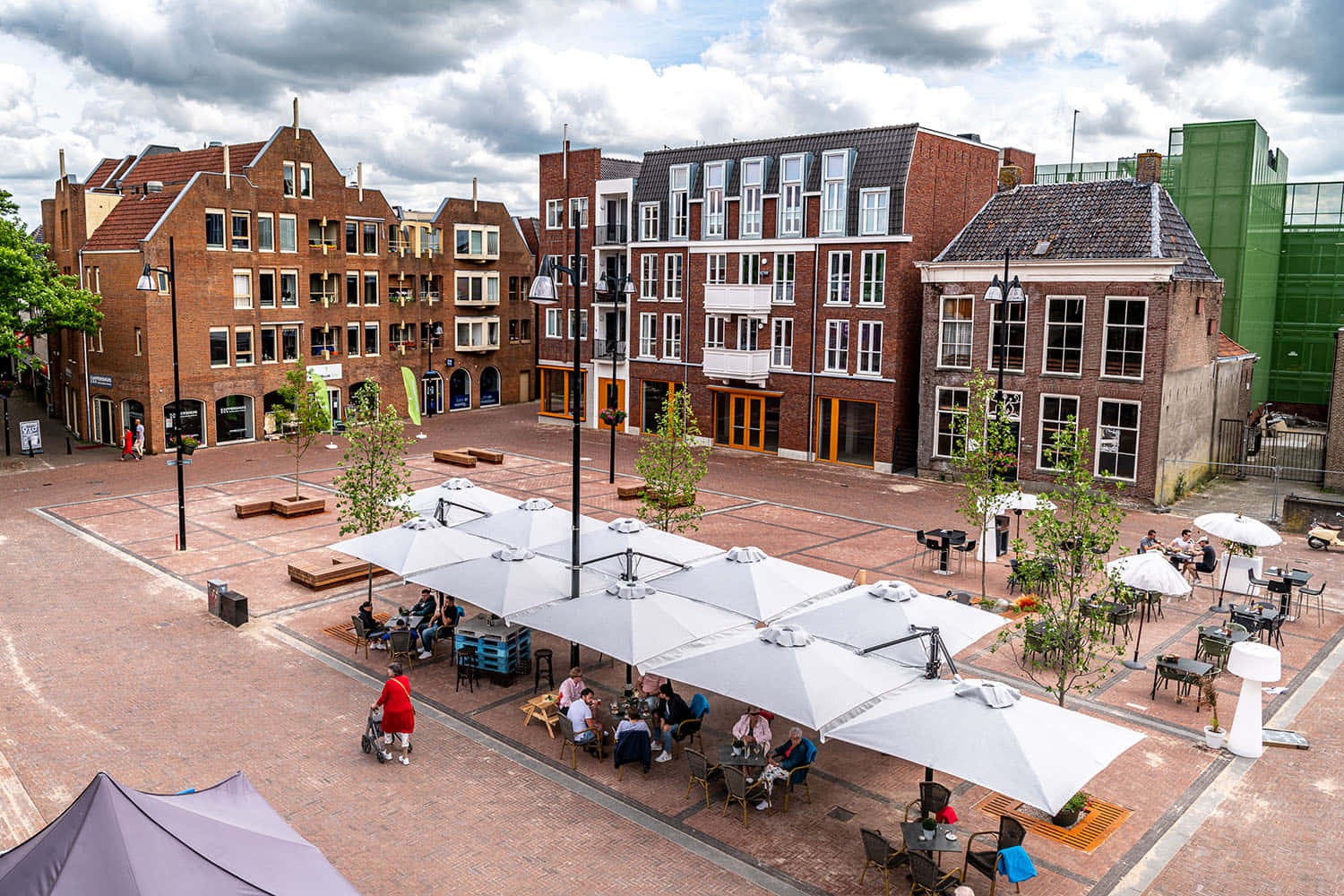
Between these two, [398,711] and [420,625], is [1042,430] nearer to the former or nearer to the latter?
[420,625]

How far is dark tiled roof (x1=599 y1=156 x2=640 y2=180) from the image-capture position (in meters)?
50.2

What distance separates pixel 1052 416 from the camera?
119ft

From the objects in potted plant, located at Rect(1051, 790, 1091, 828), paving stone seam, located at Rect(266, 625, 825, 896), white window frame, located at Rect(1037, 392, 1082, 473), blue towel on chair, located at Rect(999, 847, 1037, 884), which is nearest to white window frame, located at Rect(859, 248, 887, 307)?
white window frame, located at Rect(1037, 392, 1082, 473)

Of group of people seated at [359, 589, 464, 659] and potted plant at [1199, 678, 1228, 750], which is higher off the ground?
group of people seated at [359, 589, 464, 659]

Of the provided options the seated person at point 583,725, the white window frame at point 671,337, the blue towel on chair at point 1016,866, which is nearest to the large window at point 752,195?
the white window frame at point 671,337

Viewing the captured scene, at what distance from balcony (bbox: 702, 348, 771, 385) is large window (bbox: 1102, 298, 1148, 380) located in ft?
46.3

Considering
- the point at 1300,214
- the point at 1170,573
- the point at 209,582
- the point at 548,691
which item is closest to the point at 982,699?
the point at 548,691

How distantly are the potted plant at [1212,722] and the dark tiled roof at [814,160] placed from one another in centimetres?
2553

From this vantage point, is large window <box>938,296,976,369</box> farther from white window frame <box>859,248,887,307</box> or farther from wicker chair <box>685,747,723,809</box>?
wicker chair <box>685,747,723,809</box>

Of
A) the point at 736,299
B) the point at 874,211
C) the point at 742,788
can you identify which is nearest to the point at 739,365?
the point at 736,299

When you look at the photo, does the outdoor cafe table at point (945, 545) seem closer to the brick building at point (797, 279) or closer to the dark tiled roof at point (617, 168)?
the brick building at point (797, 279)

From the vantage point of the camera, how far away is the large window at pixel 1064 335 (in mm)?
35156

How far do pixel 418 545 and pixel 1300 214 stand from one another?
56448 millimetres

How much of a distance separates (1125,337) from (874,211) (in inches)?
439
